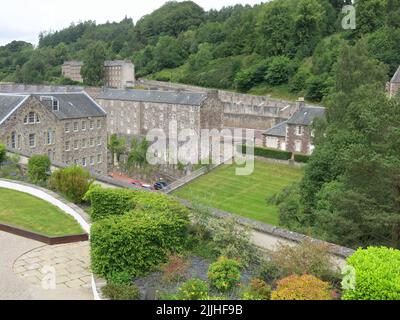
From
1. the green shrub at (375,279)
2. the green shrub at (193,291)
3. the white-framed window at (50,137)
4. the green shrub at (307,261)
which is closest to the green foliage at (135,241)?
the green shrub at (193,291)

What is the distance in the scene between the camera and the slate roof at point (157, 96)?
6153cm

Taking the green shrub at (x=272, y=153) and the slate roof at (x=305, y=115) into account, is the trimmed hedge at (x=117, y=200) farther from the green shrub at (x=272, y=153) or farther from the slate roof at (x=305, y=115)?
the slate roof at (x=305, y=115)

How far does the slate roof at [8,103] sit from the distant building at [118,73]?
6920 cm

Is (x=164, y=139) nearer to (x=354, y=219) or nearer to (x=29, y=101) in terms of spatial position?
(x=29, y=101)

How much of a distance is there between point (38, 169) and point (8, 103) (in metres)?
20.9

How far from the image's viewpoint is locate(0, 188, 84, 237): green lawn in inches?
612

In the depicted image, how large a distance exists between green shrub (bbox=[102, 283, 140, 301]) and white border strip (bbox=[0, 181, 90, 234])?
17.3 feet

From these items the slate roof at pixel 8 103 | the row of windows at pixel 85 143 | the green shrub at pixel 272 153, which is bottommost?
the green shrub at pixel 272 153

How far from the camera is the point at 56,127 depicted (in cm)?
4094

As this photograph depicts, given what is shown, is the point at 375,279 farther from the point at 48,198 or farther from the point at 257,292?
the point at 48,198

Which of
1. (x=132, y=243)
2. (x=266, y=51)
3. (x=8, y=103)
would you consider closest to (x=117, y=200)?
(x=132, y=243)

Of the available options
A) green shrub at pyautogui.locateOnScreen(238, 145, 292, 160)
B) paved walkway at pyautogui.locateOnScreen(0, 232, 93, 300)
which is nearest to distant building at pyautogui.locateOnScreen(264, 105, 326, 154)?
green shrub at pyautogui.locateOnScreen(238, 145, 292, 160)
